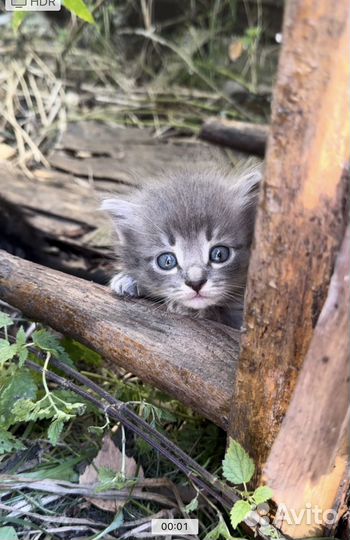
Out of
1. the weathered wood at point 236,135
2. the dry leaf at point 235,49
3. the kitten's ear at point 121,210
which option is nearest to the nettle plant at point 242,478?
the kitten's ear at point 121,210

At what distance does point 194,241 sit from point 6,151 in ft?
6.42

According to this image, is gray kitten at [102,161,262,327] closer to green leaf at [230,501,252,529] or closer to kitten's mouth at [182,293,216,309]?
kitten's mouth at [182,293,216,309]

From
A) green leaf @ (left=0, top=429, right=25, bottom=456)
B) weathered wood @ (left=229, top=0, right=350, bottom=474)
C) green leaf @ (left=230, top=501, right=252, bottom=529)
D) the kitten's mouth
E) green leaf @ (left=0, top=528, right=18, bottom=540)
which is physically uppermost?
weathered wood @ (left=229, top=0, right=350, bottom=474)

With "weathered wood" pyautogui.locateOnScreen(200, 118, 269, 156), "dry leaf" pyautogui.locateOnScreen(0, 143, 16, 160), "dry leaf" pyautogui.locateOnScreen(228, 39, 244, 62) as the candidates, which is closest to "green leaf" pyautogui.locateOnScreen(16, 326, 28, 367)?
"weathered wood" pyautogui.locateOnScreen(200, 118, 269, 156)

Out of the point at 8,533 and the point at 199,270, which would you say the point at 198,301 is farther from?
the point at 8,533

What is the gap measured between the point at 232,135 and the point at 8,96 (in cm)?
158

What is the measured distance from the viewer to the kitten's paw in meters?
2.22

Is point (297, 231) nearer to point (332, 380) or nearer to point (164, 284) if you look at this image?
point (332, 380)

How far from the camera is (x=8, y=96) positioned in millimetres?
Answer: 4043

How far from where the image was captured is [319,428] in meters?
1.44

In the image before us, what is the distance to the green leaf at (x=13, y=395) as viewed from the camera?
1919 millimetres

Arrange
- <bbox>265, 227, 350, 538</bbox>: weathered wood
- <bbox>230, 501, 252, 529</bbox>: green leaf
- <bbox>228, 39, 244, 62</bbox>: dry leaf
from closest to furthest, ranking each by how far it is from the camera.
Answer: <bbox>265, 227, 350, 538</bbox>: weathered wood < <bbox>230, 501, 252, 529</bbox>: green leaf < <bbox>228, 39, 244, 62</bbox>: dry leaf

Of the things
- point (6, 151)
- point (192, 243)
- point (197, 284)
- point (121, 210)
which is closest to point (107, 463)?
point (197, 284)

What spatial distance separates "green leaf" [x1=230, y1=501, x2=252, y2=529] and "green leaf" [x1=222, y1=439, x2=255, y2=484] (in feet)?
0.17
